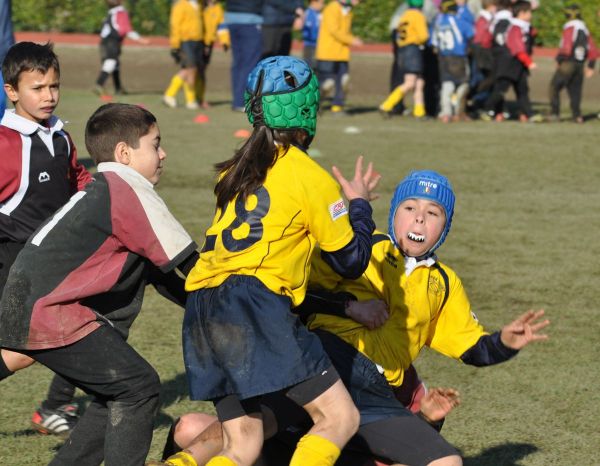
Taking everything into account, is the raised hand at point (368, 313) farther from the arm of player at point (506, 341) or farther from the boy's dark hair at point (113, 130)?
the boy's dark hair at point (113, 130)

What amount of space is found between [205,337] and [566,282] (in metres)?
4.77

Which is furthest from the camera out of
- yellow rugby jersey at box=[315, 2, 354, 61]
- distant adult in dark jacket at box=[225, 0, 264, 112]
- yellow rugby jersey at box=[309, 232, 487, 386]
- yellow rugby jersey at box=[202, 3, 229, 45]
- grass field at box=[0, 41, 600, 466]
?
yellow rugby jersey at box=[202, 3, 229, 45]

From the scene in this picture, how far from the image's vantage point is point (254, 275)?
370 cm

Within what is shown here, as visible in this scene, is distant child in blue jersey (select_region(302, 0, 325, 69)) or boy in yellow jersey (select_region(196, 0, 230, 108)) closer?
boy in yellow jersey (select_region(196, 0, 230, 108))

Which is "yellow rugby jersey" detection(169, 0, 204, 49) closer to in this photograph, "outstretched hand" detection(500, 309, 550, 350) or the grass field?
the grass field

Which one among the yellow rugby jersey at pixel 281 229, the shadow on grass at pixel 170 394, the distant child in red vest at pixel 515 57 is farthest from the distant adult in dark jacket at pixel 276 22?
the yellow rugby jersey at pixel 281 229

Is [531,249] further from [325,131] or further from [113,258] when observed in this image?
[325,131]

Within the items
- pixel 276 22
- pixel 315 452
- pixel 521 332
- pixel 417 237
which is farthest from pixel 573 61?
pixel 315 452

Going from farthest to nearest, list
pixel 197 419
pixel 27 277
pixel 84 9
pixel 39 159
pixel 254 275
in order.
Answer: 1. pixel 84 9
2. pixel 39 159
3. pixel 197 419
4. pixel 27 277
5. pixel 254 275

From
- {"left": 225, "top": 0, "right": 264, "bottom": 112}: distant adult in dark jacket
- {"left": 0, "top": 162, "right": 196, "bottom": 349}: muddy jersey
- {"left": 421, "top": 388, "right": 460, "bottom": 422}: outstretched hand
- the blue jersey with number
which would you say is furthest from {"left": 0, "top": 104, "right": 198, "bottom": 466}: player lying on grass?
the blue jersey with number

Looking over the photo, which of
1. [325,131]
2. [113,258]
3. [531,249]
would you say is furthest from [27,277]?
[325,131]

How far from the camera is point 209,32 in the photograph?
19.4 metres

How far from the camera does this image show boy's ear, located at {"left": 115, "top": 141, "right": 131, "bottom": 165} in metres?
4.08

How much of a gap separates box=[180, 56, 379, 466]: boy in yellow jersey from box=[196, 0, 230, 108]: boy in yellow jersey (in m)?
14.9
